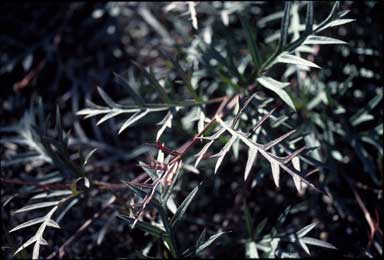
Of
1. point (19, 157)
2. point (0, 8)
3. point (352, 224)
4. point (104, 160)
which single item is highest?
point (0, 8)

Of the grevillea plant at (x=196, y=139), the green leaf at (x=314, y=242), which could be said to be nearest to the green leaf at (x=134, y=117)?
the grevillea plant at (x=196, y=139)

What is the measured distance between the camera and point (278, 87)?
0.97 metres

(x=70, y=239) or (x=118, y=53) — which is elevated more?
(x=118, y=53)

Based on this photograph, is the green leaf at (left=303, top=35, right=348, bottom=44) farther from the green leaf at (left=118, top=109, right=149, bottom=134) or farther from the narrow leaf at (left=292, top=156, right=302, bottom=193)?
the green leaf at (left=118, top=109, right=149, bottom=134)

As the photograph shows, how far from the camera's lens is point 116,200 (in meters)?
1.08

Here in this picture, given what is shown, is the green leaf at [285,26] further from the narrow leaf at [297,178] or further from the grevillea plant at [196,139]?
the narrow leaf at [297,178]

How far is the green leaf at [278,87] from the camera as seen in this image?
94cm

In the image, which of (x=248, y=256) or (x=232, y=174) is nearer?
(x=248, y=256)

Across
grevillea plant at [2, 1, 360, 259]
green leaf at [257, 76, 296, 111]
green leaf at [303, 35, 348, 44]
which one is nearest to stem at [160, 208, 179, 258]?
grevillea plant at [2, 1, 360, 259]

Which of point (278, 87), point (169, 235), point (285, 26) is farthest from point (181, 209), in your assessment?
point (285, 26)

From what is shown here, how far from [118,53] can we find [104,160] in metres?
0.35

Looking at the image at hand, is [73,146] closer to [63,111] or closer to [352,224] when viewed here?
[63,111]

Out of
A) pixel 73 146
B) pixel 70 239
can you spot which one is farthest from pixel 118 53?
pixel 70 239

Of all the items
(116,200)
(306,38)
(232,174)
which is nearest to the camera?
(306,38)
